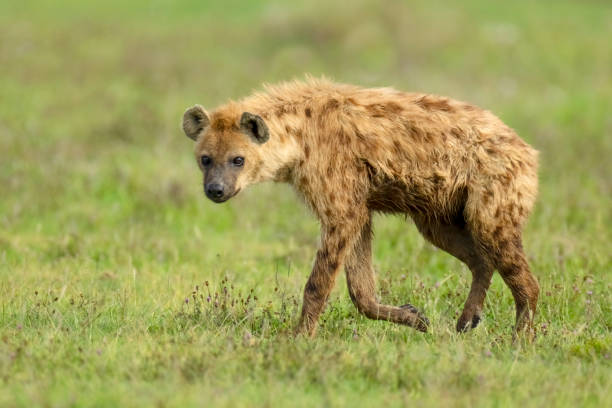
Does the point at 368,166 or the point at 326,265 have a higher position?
the point at 368,166

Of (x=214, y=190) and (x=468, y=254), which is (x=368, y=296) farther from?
(x=214, y=190)

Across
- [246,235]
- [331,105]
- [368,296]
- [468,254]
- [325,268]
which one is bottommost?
[246,235]

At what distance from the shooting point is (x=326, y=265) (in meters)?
5.84

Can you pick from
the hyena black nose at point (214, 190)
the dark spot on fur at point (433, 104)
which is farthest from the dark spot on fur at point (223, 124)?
the dark spot on fur at point (433, 104)

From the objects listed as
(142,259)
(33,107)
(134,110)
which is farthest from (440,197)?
(33,107)

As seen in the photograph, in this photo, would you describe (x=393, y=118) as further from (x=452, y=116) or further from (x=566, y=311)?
(x=566, y=311)

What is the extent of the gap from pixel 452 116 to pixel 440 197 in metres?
0.51

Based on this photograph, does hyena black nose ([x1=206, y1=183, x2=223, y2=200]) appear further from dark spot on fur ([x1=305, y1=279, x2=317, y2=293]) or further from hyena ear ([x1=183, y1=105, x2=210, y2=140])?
dark spot on fur ([x1=305, y1=279, x2=317, y2=293])

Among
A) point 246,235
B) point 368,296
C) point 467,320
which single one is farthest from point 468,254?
point 246,235

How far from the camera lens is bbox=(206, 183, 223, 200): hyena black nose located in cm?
569

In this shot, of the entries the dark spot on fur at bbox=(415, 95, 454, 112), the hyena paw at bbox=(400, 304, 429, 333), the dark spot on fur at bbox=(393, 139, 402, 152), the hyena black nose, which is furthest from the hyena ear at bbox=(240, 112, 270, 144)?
the hyena paw at bbox=(400, 304, 429, 333)

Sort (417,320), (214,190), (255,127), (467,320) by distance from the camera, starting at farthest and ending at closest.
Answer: (467,320) < (417,320) < (255,127) < (214,190)

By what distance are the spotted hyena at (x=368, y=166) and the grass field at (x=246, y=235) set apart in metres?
0.36

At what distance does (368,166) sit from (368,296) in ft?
2.60
